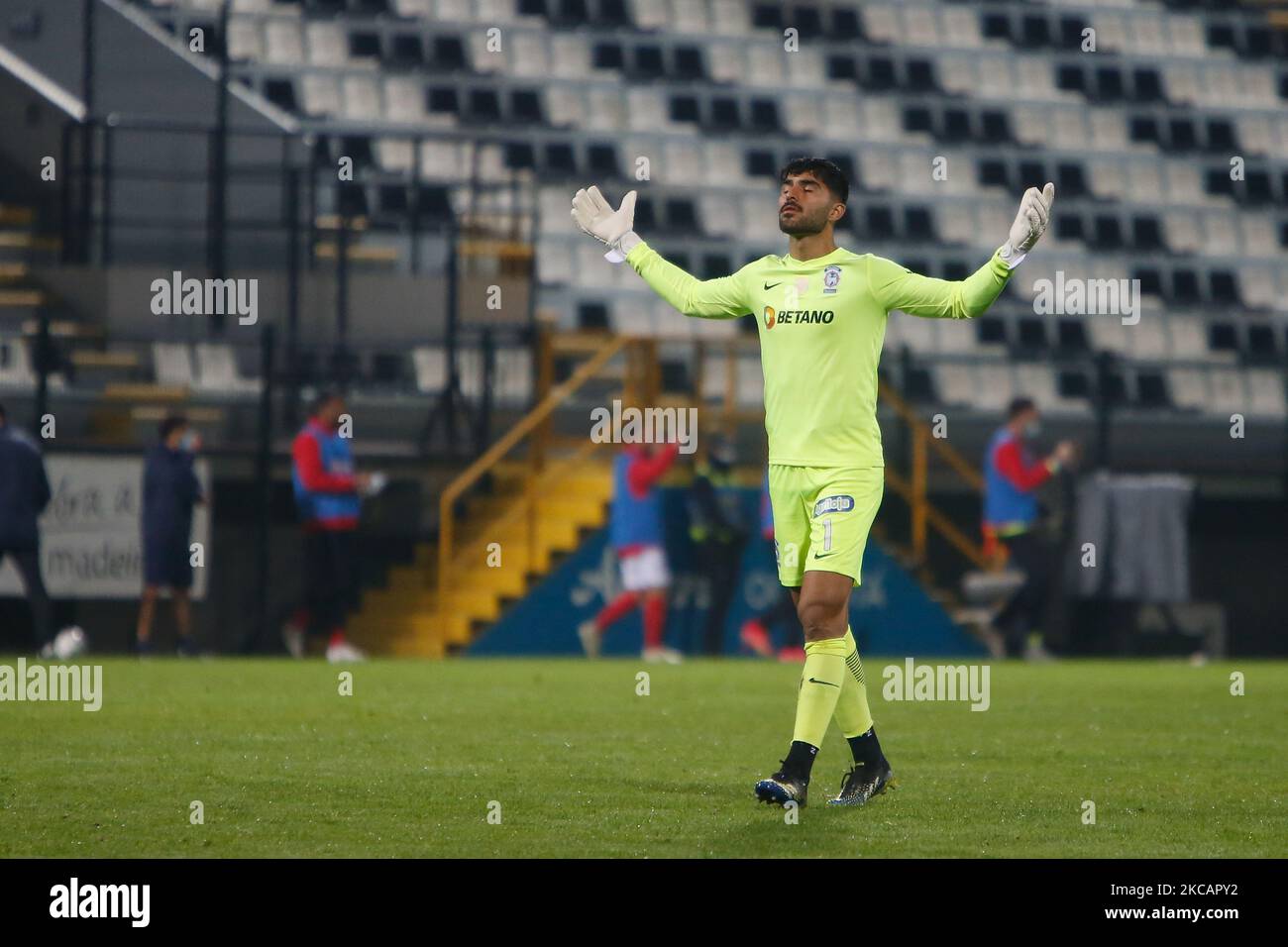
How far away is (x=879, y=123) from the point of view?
32.7 m

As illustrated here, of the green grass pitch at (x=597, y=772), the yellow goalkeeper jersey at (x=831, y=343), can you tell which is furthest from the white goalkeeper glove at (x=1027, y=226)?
the green grass pitch at (x=597, y=772)

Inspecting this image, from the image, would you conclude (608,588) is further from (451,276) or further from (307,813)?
(307,813)

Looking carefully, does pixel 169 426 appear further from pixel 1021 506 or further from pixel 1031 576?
pixel 1031 576

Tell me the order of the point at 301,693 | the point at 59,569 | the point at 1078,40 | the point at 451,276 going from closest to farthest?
the point at 301,693 < the point at 59,569 < the point at 451,276 < the point at 1078,40

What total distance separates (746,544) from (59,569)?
575cm

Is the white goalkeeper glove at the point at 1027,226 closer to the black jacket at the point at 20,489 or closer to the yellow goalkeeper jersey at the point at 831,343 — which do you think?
the yellow goalkeeper jersey at the point at 831,343

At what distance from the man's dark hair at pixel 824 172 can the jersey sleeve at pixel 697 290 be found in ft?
1.38

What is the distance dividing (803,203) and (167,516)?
10.4 metres

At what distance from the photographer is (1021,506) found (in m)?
18.0

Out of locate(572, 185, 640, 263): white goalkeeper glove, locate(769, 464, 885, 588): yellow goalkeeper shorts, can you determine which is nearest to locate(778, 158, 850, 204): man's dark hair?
locate(572, 185, 640, 263): white goalkeeper glove

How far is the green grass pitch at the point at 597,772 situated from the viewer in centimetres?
647

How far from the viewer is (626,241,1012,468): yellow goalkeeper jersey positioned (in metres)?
7.46
